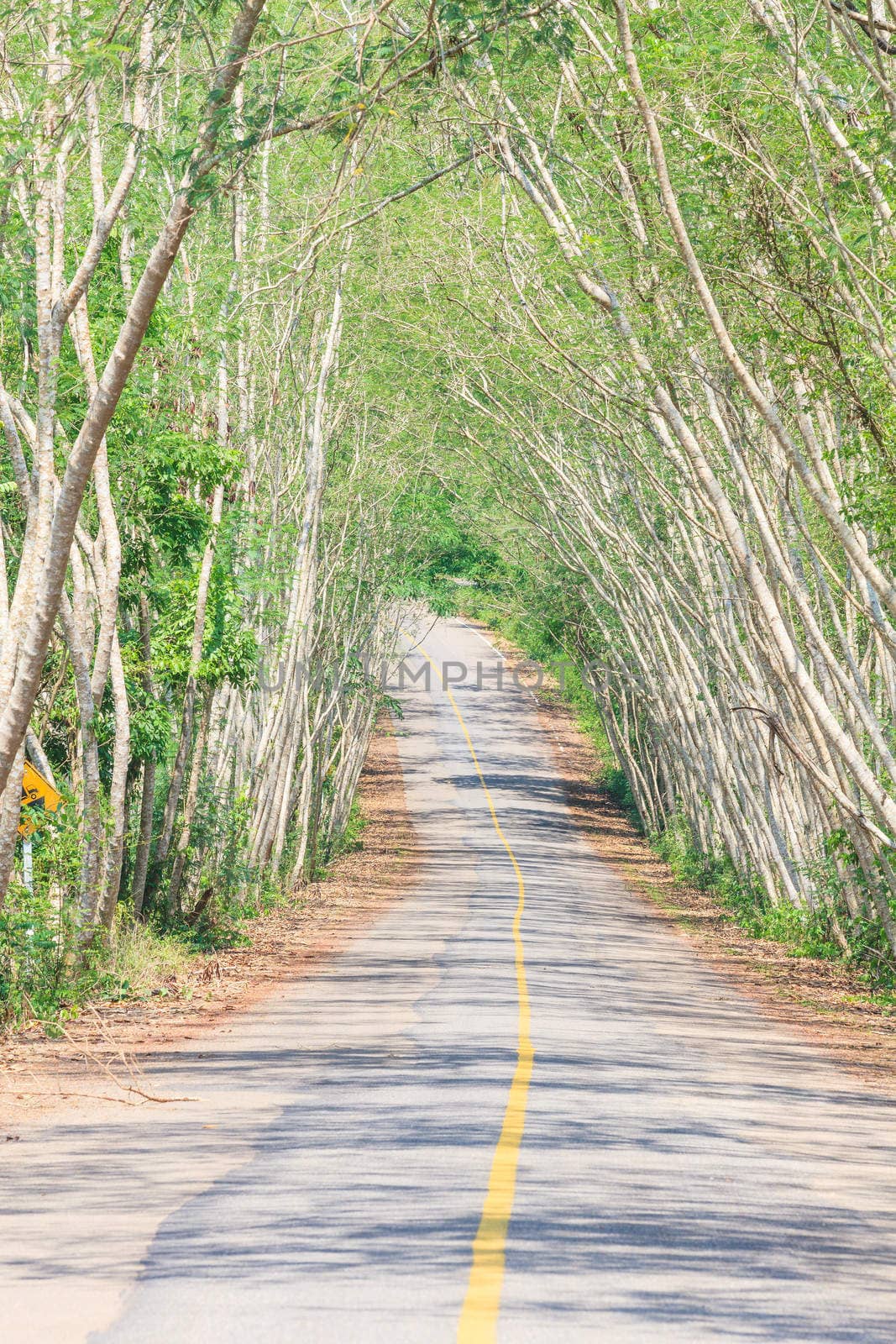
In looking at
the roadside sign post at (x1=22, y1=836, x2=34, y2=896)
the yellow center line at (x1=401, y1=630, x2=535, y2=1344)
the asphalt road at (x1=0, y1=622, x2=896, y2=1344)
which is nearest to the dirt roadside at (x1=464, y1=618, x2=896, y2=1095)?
the asphalt road at (x1=0, y1=622, x2=896, y2=1344)

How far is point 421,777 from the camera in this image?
2156 inches

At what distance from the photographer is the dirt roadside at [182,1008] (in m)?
10.1

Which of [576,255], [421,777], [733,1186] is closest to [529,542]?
[421,777]

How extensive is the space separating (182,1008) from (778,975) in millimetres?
7931

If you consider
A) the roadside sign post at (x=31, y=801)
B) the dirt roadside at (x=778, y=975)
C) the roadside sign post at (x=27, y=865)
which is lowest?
the dirt roadside at (x=778, y=975)

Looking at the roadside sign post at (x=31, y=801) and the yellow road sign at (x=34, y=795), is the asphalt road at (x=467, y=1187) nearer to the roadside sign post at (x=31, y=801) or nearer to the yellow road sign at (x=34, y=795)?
the roadside sign post at (x=31, y=801)

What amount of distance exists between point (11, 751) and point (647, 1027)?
624cm

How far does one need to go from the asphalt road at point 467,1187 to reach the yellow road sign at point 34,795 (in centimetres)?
286

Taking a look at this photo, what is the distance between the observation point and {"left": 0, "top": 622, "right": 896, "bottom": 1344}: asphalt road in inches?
201

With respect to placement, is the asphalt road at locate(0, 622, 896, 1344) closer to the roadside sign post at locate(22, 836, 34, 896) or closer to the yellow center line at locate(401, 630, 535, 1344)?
the yellow center line at locate(401, 630, 535, 1344)

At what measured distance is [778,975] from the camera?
18766 mm

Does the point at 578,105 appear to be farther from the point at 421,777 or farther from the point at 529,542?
the point at 421,777

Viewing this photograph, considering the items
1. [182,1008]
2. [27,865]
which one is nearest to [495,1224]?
[182,1008]

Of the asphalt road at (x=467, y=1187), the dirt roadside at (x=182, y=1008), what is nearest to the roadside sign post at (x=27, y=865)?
the dirt roadside at (x=182, y=1008)
